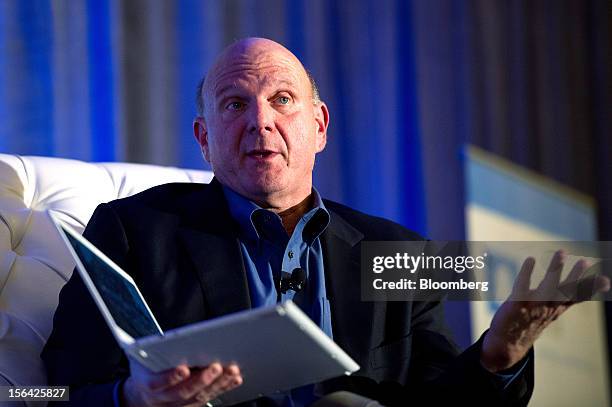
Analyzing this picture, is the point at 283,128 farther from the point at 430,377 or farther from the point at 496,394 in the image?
the point at 496,394

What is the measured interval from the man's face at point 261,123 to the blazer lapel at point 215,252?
0.26 feet

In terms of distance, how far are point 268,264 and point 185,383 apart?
1.72 feet

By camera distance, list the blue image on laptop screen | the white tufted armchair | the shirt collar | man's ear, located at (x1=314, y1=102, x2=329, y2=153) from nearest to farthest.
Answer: the blue image on laptop screen < the white tufted armchair < the shirt collar < man's ear, located at (x1=314, y1=102, x2=329, y2=153)

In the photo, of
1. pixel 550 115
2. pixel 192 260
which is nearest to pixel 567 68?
pixel 550 115

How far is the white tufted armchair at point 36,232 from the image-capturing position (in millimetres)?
1472

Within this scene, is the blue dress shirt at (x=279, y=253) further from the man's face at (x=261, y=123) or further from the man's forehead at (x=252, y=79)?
the man's forehead at (x=252, y=79)

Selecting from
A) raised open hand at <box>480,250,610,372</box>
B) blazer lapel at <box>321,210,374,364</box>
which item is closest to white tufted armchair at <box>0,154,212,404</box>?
blazer lapel at <box>321,210,374,364</box>

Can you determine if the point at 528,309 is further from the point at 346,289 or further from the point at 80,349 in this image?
the point at 80,349

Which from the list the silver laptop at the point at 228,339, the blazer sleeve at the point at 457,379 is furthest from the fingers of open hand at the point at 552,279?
the silver laptop at the point at 228,339

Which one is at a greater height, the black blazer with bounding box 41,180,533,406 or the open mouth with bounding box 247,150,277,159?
the open mouth with bounding box 247,150,277,159

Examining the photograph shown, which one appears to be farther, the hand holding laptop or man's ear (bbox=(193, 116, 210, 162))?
man's ear (bbox=(193, 116, 210, 162))

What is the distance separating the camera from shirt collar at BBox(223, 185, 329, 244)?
1606 mm

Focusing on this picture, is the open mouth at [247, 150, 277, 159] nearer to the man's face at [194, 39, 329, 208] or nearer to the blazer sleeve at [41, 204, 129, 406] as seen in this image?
the man's face at [194, 39, 329, 208]

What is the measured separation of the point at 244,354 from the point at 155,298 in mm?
452
